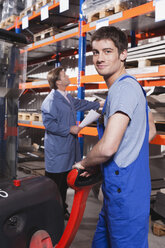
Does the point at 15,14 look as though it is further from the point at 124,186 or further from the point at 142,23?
the point at 124,186

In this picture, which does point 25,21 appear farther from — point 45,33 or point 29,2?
point 29,2

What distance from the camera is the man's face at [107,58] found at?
5.68ft

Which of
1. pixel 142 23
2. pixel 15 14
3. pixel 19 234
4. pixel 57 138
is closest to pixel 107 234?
pixel 19 234

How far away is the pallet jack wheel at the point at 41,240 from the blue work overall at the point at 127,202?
399 millimetres

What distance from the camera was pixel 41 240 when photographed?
167 centimetres

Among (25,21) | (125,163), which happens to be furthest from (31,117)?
(125,163)

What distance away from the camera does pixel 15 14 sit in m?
7.77

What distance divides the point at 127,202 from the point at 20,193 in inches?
25.8

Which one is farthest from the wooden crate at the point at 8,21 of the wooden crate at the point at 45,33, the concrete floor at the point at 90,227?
the concrete floor at the point at 90,227

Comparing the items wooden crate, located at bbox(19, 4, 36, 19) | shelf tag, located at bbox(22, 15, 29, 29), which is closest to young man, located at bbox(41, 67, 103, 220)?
shelf tag, located at bbox(22, 15, 29, 29)

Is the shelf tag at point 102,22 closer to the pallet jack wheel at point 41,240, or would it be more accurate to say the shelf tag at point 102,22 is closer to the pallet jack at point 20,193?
the pallet jack at point 20,193

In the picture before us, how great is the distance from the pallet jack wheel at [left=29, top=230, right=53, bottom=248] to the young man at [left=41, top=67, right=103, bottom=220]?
207 centimetres

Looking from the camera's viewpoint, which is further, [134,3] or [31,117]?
[31,117]

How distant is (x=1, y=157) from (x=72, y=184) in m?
0.85
